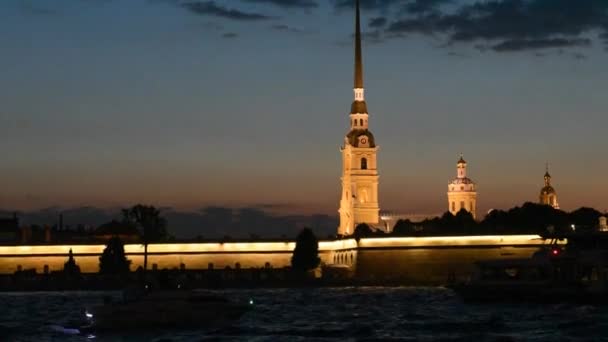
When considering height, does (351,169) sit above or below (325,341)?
above

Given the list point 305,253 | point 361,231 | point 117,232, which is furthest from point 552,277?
point 361,231

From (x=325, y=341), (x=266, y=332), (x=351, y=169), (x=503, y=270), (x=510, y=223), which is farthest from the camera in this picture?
(x=351, y=169)

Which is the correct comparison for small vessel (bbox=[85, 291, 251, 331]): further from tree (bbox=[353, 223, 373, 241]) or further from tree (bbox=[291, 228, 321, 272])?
tree (bbox=[353, 223, 373, 241])

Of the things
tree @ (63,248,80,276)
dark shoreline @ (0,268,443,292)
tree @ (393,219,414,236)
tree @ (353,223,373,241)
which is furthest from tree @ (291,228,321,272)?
tree @ (393,219,414,236)

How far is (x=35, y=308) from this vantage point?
291 ft

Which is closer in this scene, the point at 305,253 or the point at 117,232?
the point at 305,253

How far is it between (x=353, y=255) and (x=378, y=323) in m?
87.5

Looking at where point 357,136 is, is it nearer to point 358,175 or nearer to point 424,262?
point 358,175

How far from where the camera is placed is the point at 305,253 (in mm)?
147250

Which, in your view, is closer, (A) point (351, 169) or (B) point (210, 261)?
(B) point (210, 261)

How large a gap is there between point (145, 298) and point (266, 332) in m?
4.69

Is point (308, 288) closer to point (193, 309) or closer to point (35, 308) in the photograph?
point (35, 308)

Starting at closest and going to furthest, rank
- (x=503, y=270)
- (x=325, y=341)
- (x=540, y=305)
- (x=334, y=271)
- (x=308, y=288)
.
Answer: (x=325, y=341) → (x=540, y=305) → (x=503, y=270) → (x=308, y=288) → (x=334, y=271)

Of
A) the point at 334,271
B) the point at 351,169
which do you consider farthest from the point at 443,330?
the point at 351,169
